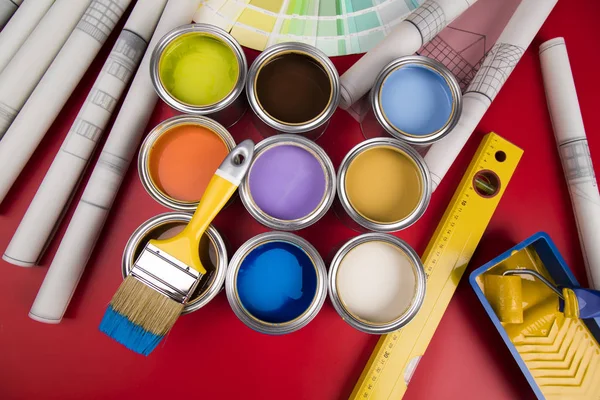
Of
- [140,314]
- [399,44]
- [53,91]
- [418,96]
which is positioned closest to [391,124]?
[418,96]

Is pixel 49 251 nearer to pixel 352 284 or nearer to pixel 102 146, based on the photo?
pixel 102 146

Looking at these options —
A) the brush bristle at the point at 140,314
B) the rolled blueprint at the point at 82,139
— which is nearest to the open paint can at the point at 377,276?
the brush bristle at the point at 140,314

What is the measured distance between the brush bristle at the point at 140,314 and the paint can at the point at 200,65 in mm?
612

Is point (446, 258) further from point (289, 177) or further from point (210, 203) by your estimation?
point (210, 203)

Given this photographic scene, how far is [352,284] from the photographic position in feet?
4.77

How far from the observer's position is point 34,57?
4.99ft

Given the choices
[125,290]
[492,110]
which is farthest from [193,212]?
[492,110]

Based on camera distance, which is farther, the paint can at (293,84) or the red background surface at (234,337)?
the red background surface at (234,337)

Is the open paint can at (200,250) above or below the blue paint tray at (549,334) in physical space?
below

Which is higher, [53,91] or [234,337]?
[53,91]

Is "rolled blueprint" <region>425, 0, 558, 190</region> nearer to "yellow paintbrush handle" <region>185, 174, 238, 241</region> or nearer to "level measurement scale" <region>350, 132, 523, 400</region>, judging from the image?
"level measurement scale" <region>350, 132, 523, 400</region>

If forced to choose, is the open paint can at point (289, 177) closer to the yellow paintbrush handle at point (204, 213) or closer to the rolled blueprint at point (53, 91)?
the yellow paintbrush handle at point (204, 213)

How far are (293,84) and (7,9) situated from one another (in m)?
1.13

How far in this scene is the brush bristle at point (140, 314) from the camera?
1.23 m
